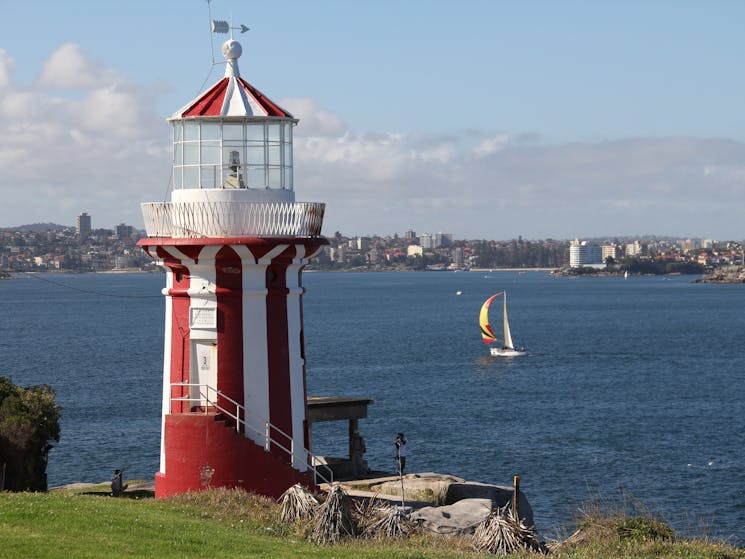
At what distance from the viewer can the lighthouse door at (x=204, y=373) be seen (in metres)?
15.8

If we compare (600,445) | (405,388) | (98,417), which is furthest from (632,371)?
(98,417)

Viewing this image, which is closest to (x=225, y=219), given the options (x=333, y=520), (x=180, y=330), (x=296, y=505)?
(x=180, y=330)

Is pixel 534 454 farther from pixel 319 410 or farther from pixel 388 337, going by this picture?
pixel 388 337

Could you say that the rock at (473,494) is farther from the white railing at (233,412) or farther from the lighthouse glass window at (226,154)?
the lighthouse glass window at (226,154)

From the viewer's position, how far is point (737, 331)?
382 feet

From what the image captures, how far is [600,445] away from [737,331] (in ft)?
245

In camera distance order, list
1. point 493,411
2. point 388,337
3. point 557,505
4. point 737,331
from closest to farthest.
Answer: point 557,505 → point 493,411 → point 388,337 → point 737,331

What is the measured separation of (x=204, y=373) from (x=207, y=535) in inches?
123

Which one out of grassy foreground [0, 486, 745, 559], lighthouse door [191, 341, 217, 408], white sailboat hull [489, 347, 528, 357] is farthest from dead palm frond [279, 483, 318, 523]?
white sailboat hull [489, 347, 528, 357]

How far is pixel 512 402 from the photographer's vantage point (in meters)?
61.8

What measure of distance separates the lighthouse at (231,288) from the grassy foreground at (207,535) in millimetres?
691

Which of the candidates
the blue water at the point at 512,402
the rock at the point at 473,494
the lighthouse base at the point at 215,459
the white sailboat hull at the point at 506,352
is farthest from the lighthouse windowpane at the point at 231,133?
the white sailboat hull at the point at 506,352

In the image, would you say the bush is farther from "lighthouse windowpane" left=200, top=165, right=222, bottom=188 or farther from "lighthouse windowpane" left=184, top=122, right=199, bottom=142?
"lighthouse windowpane" left=184, top=122, right=199, bottom=142

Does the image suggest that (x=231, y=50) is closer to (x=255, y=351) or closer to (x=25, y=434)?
(x=255, y=351)
